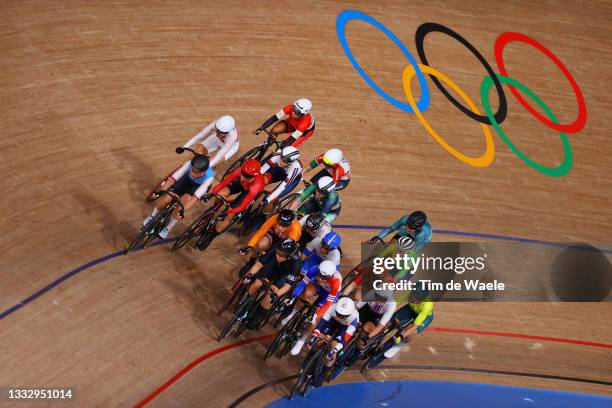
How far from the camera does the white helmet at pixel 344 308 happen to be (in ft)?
20.0

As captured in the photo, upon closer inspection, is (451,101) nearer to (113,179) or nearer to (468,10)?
(468,10)

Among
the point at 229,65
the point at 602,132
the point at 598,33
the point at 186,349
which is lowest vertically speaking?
the point at 186,349

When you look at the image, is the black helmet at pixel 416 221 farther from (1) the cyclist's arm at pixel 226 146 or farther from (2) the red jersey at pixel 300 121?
(1) the cyclist's arm at pixel 226 146

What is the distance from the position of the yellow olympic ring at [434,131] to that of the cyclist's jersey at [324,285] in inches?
150

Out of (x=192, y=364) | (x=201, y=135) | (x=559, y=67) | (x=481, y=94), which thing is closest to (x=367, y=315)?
(x=192, y=364)

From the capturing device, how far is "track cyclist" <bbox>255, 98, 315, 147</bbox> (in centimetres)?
742

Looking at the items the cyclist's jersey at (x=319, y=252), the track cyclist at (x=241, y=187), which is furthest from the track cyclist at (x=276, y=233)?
the track cyclist at (x=241, y=187)

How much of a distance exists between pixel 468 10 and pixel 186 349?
722 cm

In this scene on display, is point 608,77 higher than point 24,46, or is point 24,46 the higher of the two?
point 608,77

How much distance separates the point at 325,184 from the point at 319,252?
2.22ft

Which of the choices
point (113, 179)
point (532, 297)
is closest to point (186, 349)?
point (113, 179)

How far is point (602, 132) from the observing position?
10438 millimetres

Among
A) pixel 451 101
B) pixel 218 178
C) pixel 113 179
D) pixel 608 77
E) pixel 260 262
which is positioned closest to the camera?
pixel 260 262

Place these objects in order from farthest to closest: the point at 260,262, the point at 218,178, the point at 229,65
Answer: the point at 229,65, the point at 218,178, the point at 260,262
